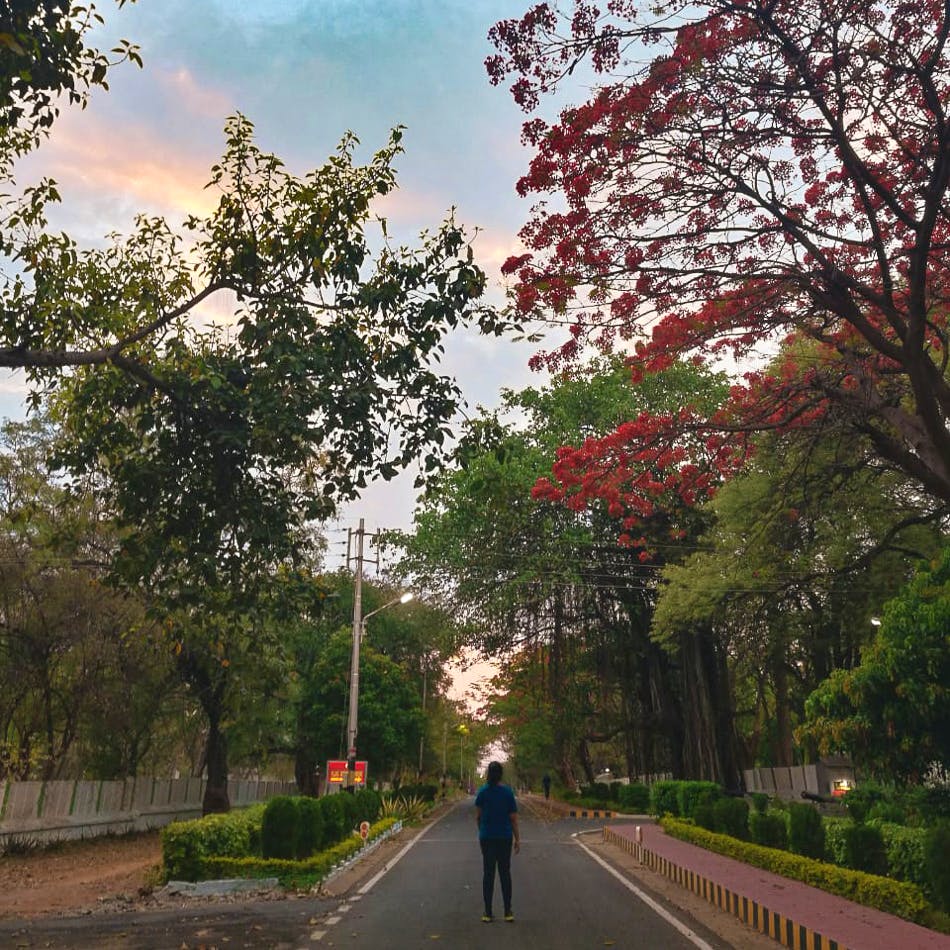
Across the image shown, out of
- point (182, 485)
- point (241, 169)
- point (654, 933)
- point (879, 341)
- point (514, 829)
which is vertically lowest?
point (654, 933)

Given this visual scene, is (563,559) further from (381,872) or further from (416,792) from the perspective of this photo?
(416,792)

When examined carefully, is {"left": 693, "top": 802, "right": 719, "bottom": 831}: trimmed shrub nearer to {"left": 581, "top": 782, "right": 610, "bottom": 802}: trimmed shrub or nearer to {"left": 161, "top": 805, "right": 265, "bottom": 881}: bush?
{"left": 161, "top": 805, "right": 265, "bottom": 881}: bush

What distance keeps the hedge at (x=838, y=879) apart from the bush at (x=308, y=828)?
7.32m

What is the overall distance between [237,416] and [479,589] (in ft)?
68.5

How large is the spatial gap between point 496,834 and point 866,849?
5575 millimetres

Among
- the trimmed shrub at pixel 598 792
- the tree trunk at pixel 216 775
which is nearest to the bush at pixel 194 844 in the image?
the tree trunk at pixel 216 775

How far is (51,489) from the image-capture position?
23.0 metres

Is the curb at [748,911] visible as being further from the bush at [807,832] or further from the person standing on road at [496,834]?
the person standing on road at [496,834]

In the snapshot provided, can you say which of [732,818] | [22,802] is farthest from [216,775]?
[732,818]

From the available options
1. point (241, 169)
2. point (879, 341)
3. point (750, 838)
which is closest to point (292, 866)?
point (750, 838)

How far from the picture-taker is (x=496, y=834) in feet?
32.8

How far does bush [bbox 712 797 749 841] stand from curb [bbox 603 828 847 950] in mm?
2055

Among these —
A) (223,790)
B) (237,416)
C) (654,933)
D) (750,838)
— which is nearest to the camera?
(654,933)

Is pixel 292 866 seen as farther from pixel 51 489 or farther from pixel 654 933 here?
pixel 51 489
